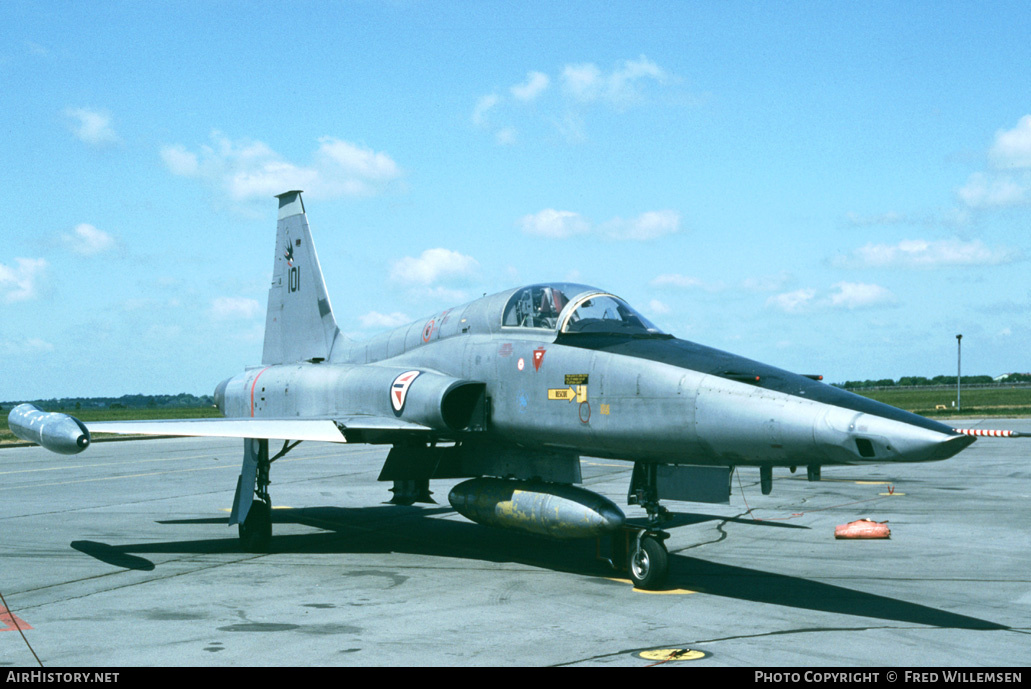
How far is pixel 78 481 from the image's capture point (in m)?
22.7

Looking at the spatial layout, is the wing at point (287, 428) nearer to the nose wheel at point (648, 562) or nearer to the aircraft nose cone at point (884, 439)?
the nose wheel at point (648, 562)

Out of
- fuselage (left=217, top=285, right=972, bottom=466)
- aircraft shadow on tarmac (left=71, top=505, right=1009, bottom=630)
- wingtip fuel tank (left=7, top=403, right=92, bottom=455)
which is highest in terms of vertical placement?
fuselage (left=217, top=285, right=972, bottom=466)

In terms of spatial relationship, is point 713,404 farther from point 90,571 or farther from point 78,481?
point 78,481

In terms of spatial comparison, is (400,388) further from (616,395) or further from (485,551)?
(616,395)

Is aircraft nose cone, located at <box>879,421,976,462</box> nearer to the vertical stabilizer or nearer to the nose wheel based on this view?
the nose wheel

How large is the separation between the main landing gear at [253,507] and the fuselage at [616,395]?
50.3 inches

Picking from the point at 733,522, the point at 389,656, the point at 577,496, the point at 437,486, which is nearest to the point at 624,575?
the point at 577,496

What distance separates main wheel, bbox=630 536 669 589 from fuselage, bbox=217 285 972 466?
87 cm

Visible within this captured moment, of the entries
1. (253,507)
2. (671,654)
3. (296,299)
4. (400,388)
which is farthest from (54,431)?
(671,654)

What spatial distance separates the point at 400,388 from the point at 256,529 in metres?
2.95

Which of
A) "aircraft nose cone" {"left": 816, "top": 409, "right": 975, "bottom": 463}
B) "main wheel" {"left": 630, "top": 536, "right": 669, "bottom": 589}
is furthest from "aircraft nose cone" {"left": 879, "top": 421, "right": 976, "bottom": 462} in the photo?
"main wheel" {"left": 630, "top": 536, "right": 669, "bottom": 589}

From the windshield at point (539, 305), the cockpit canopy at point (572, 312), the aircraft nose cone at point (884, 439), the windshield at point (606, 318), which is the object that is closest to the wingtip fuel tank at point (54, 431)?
the windshield at point (539, 305)

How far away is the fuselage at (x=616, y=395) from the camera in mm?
7320

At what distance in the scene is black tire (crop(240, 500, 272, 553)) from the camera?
12.1 m
